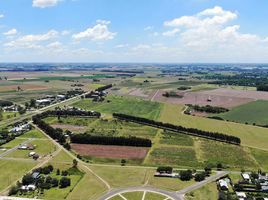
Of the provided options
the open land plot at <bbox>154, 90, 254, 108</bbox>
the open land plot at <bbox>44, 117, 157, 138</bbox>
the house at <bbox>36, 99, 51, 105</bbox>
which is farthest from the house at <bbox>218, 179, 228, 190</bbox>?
the house at <bbox>36, 99, 51, 105</bbox>

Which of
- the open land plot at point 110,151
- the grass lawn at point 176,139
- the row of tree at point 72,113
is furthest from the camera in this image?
the row of tree at point 72,113

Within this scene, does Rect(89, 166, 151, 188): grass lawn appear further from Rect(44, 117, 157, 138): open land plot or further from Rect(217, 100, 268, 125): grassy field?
Rect(217, 100, 268, 125): grassy field

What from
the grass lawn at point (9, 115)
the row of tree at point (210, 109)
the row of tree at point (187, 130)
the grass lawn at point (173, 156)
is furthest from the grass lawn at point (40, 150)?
the row of tree at point (210, 109)

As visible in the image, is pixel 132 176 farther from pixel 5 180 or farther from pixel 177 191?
pixel 5 180

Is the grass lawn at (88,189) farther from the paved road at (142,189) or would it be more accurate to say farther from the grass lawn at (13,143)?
the grass lawn at (13,143)

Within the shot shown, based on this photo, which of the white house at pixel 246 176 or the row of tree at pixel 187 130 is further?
the row of tree at pixel 187 130

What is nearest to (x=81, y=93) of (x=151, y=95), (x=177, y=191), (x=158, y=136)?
(x=151, y=95)

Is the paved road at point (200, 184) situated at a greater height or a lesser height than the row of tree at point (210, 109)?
lesser
